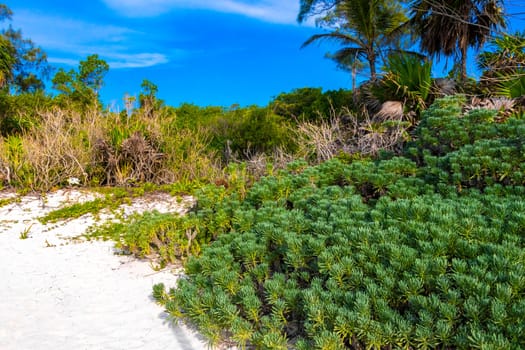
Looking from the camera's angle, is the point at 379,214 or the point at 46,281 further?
the point at 46,281

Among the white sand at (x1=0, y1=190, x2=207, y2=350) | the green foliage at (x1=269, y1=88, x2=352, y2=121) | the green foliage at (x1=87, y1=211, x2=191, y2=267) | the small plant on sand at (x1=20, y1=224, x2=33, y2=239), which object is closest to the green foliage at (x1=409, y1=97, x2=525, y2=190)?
the green foliage at (x1=87, y1=211, x2=191, y2=267)

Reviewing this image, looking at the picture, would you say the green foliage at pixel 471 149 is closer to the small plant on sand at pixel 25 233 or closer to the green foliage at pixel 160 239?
the green foliage at pixel 160 239

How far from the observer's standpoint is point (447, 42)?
17547mm

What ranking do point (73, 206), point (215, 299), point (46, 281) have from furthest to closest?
point (73, 206), point (46, 281), point (215, 299)

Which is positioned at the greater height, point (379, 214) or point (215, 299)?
point (379, 214)

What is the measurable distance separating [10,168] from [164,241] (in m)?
5.60

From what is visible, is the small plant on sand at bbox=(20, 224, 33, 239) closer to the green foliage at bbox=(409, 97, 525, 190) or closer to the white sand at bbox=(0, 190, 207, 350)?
the white sand at bbox=(0, 190, 207, 350)

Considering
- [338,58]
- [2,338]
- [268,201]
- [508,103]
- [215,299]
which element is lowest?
[2,338]

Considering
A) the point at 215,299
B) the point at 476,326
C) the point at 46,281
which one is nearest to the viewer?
the point at 476,326

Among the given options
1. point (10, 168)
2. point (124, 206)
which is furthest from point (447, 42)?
point (10, 168)

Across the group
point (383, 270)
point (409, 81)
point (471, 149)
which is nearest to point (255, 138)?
point (409, 81)

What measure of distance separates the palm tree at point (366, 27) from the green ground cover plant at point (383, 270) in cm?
1911

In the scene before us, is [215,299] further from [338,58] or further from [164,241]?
[338,58]

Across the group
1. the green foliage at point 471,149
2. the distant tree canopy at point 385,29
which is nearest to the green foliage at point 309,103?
the distant tree canopy at point 385,29
